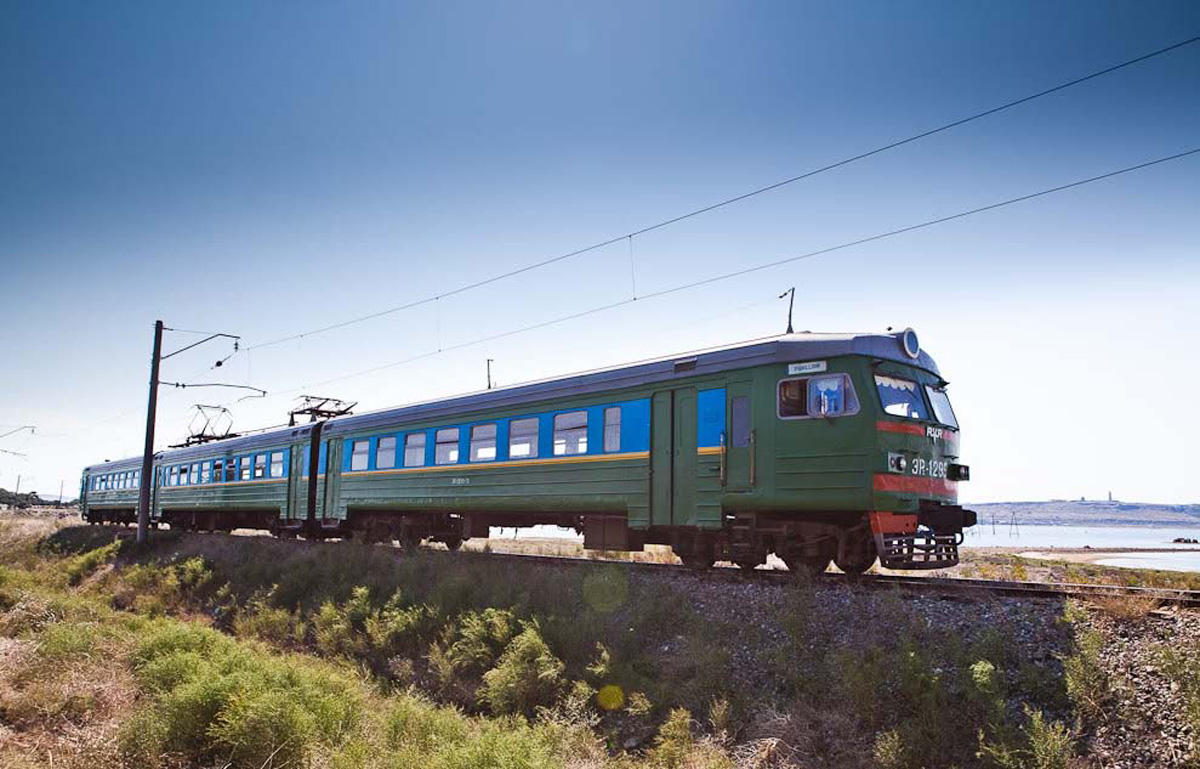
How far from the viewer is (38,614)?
659 inches

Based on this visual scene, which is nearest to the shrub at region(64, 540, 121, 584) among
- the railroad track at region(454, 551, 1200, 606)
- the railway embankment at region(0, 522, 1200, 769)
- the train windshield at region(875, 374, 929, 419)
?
the railway embankment at region(0, 522, 1200, 769)

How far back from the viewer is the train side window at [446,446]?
54.9 feet

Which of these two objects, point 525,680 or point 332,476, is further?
point 332,476

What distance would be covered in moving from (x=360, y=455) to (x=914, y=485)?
13695 millimetres

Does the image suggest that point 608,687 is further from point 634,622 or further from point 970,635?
point 970,635

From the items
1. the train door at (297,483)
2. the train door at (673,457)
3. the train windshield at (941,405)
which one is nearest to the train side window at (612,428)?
the train door at (673,457)

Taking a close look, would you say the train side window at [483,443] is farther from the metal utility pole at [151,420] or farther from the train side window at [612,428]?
the metal utility pole at [151,420]

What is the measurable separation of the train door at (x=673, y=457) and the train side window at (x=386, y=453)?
8.15 metres

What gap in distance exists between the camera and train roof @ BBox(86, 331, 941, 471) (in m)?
11.1

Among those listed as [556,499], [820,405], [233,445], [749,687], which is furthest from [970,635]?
[233,445]

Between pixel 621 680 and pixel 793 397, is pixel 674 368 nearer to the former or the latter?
pixel 793 397

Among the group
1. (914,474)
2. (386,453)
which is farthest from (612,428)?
(386,453)

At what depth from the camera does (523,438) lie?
15.1 meters

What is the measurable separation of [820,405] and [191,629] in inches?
462
